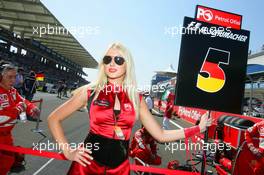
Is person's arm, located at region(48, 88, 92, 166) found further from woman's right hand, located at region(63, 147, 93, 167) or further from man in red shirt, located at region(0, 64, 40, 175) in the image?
man in red shirt, located at region(0, 64, 40, 175)

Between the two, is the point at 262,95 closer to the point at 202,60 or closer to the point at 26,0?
the point at 26,0

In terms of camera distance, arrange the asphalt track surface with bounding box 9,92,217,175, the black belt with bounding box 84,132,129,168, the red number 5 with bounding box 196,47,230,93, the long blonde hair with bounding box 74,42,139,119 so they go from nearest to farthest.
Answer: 1. the black belt with bounding box 84,132,129,168
2. the long blonde hair with bounding box 74,42,139,119
3. the red number 5 with bounding box 196,47,230,93
4. the asphalt track surface with bounding box 9,92,217,175

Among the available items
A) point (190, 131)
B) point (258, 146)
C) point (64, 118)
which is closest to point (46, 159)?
point (258, 146)

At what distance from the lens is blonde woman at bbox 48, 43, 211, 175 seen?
223 cm

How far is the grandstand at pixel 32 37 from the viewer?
34.5m

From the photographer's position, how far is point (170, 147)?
10016 mm

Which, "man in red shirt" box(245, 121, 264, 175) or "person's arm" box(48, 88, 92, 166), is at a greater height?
"person's arm" box(48, 88, 92, 166)

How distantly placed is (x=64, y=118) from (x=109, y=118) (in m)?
0.32

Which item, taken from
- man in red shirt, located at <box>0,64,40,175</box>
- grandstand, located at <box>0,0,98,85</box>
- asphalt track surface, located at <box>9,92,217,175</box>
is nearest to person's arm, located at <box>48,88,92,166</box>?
man in red shirt, located at <box>0,64,40,175</box>

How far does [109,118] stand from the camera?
2.26 metres

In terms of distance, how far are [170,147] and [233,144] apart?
341cm

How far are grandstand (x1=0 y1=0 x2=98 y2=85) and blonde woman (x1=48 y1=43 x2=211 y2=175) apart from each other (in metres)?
20.8

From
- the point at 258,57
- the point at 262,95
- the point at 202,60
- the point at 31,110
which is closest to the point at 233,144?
Result: the point at 202,60

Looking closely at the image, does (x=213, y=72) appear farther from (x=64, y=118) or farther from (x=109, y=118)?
(x=64, y=118)
